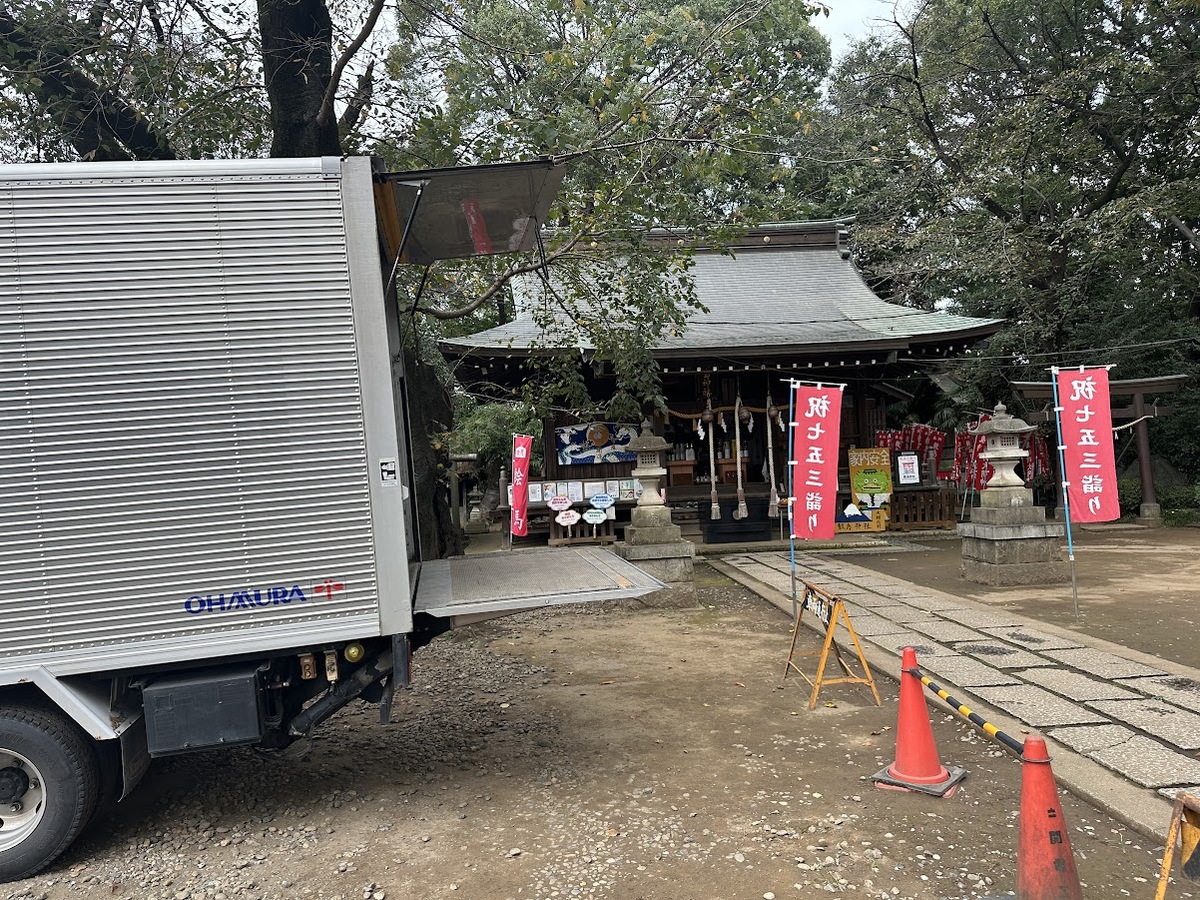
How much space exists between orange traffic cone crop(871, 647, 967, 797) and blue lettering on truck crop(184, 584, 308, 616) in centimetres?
300

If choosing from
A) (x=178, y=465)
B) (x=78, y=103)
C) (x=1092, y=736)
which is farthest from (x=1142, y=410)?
(x=78, y=103)

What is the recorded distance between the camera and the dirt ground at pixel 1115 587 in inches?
267

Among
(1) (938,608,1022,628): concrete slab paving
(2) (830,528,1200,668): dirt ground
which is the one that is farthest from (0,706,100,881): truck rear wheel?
(2) (830,528,1200,668): dirt ground

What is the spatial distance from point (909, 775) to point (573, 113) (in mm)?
6228

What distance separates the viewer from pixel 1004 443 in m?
9.55

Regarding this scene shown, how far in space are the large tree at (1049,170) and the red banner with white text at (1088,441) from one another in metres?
7.88

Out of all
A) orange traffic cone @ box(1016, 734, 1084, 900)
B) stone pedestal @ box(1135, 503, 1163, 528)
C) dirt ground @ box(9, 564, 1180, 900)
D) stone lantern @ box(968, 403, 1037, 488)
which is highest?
stone lantern @ box(968, 403, 1037, 488)

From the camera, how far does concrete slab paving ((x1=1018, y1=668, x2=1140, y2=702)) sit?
16.3ft

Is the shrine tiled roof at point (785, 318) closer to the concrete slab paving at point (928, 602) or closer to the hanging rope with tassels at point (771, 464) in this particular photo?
the hanging rope with tassels at point (771, 464)

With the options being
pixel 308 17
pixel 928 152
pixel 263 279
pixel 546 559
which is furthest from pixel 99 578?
pixel 928 152

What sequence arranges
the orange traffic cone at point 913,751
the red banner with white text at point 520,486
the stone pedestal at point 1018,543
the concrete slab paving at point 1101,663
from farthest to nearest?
the red banner with white text at point 520,486 → the stone pedestal at point 1018,543 → the concrete slab paving at point 1101,663 → the orange traffic cone at point 913,751

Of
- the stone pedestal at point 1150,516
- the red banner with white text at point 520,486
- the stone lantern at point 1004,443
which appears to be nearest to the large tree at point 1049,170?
the stone pedestal at point 1150,516

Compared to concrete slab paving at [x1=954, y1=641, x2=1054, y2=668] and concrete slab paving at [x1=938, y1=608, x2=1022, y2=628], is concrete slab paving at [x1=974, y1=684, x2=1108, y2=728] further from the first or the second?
concrete slab paving at [x1=938, y1=608, x2=1022, y2=628]

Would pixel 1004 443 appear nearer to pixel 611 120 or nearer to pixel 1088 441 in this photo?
pixel 1088 441
